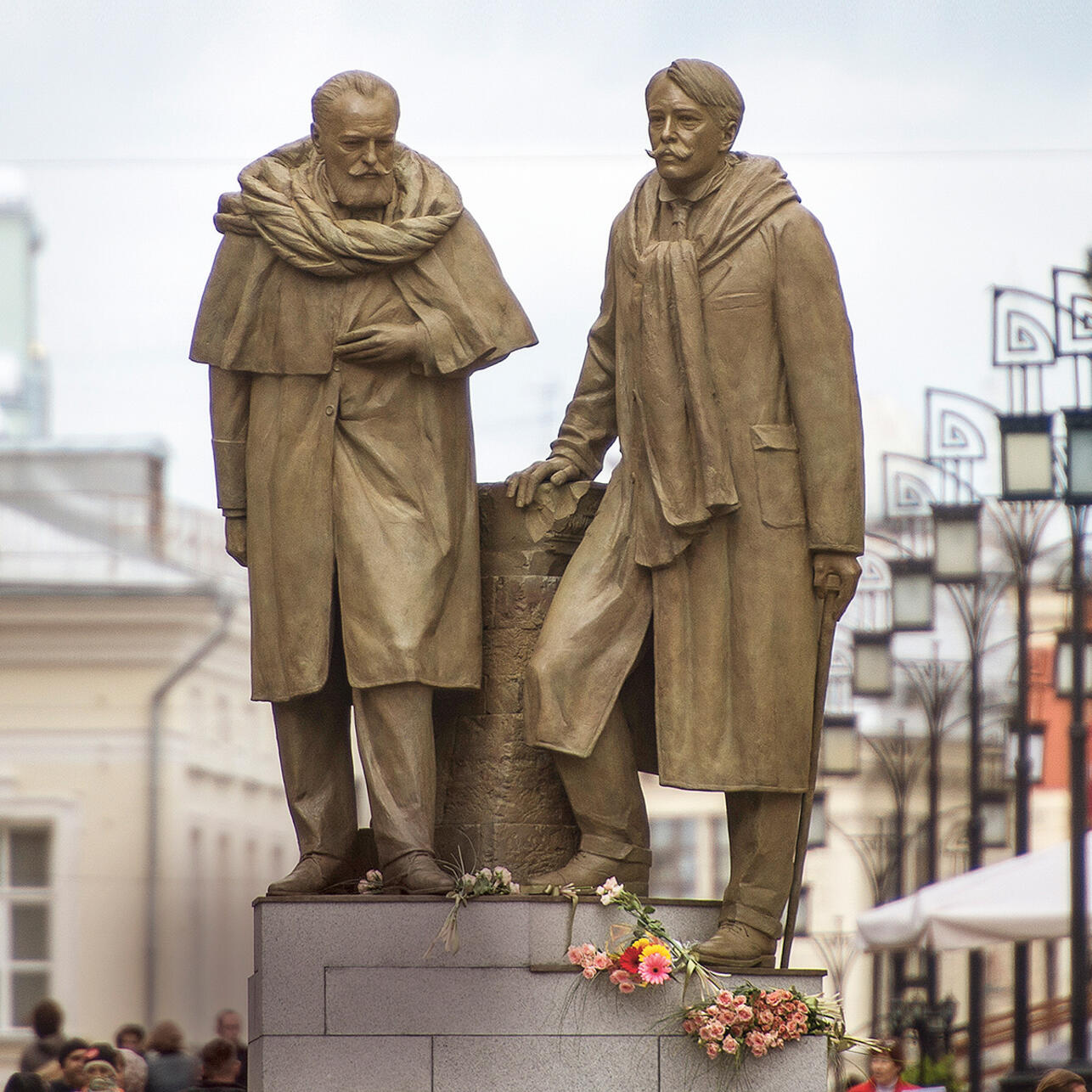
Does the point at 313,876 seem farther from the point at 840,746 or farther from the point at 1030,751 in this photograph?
the point at 840,746

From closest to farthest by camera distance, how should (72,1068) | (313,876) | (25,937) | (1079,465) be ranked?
1. (313,876)
2. (72,1068)
3. (1079,465)
4. (25,937)

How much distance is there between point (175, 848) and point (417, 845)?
61.1 ft

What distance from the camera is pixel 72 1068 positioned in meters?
11.4

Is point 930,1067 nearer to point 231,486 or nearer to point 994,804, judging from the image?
point 994,804

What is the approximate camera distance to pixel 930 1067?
22.9 metres

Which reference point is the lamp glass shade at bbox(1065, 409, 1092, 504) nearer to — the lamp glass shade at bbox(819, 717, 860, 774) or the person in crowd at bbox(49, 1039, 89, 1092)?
the person in crowd at bbox(49, 1039, 89, 1092)

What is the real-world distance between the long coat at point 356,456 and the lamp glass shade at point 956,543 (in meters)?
11.8

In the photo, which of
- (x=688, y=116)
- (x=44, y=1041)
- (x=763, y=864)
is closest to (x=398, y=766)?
(x=763, y=864)

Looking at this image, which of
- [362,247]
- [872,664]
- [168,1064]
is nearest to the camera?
[362,247]

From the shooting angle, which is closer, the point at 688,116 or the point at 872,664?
the point at 688,116

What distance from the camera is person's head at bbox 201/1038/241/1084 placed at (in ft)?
38.2

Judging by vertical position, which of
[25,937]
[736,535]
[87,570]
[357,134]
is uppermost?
[357,134]

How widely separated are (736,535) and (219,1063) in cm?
377

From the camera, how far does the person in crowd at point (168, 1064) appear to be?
13.5 m
